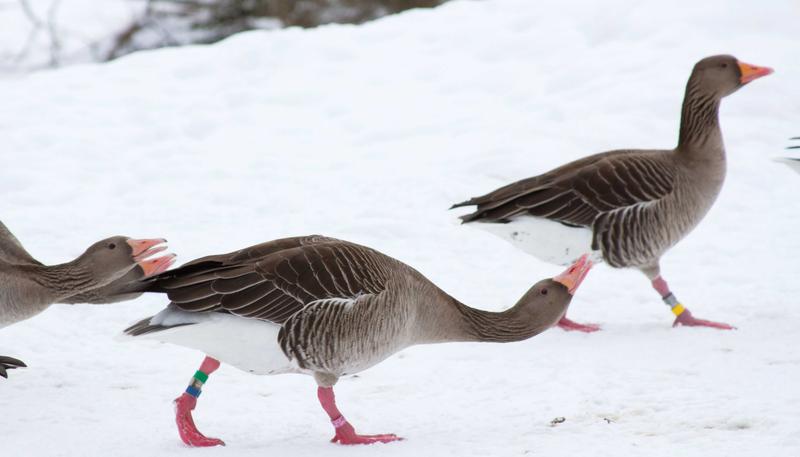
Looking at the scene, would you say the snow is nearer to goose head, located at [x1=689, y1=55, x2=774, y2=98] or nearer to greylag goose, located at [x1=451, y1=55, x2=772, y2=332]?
greylag goose, located at [x1=451, y1=55, x2=772, y2=332]

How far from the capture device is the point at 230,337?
435cm

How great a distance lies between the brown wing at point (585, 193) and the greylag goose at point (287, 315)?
1.68 meters

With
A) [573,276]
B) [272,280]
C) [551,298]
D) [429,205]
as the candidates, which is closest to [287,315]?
[272,280]

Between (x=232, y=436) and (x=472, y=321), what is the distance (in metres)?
1.19

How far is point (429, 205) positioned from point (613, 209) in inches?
83.9

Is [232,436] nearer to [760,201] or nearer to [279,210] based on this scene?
[279,210]

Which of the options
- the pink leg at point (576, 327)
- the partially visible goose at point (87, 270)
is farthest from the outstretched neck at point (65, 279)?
the pink leg at point (576, 327)

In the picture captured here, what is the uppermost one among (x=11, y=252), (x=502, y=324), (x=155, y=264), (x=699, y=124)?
(x=699, y=124)

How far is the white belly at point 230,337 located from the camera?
4.28m

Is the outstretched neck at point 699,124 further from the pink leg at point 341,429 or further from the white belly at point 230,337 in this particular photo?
the white belly at point 230,337

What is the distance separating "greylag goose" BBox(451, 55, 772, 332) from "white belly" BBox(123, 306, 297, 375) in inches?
81.8

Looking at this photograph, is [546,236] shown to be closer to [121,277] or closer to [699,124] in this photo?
[699,124]

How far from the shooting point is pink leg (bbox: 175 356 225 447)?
14.5 ft

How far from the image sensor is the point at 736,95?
9.84 meters
